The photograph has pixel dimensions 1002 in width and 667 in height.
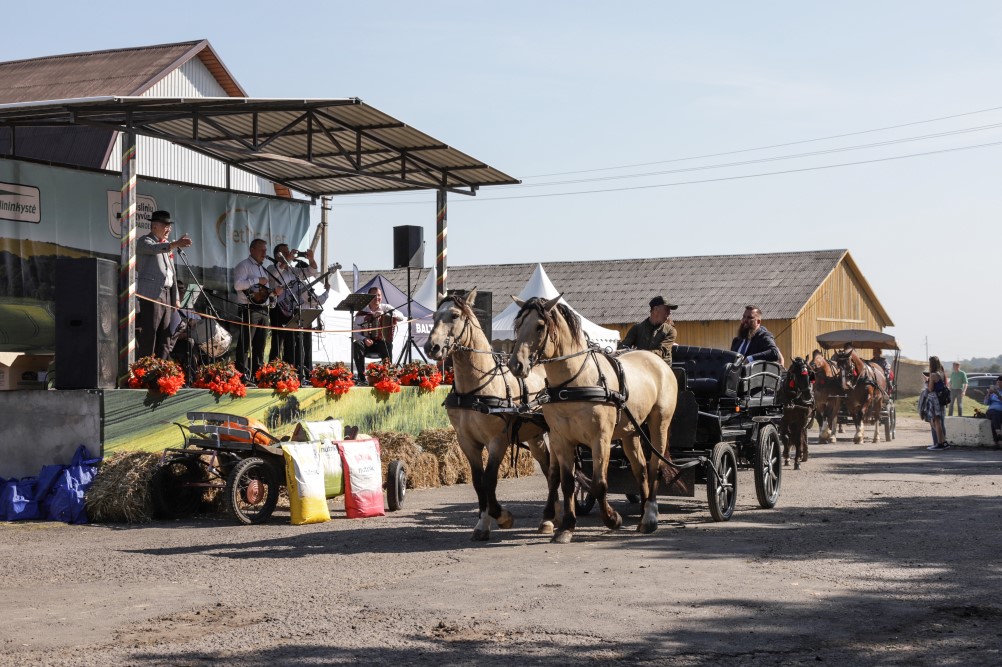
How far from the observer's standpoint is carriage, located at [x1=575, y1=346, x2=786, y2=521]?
11.6 metres

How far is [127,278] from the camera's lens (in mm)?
13766

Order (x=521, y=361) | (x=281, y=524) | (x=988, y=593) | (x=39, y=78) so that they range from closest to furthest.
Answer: (x=988, y=593) < (x=521, y=361) < (x=281, y=524) < (x=39, y=78)

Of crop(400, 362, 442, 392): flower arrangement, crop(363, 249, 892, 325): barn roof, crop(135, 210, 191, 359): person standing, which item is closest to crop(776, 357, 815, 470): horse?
crop(400, 362, 442, 392): flower arrangement

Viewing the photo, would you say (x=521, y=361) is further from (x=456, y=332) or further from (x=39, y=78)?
(x=39, y=78)

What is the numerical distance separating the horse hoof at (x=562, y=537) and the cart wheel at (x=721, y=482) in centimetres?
187

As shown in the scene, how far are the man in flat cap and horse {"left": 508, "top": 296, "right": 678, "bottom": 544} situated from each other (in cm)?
172

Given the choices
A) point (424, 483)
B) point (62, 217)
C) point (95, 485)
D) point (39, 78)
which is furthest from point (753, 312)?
point (39, 78)

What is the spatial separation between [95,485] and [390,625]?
7015 mm

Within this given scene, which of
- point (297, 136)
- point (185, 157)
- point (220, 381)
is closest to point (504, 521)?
point (220, 381)

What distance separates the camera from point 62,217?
17.2 meters

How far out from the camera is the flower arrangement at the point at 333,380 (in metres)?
15.8

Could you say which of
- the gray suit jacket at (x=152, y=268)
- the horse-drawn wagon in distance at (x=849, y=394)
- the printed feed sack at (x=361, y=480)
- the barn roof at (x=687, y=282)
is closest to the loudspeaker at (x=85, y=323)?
the gray suit jacket at (x=152, y=268)

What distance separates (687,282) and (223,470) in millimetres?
36988

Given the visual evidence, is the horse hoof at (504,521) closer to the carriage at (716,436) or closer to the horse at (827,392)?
the carriage at (716,436)
